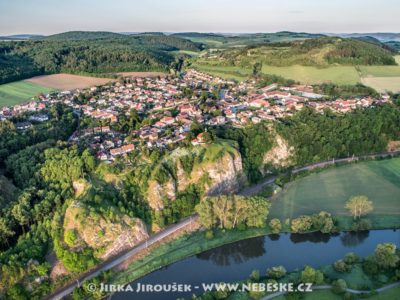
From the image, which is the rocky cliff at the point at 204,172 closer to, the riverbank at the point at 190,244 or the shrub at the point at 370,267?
the riverbank at the point at 190,244

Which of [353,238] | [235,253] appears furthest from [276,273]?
[353,238]

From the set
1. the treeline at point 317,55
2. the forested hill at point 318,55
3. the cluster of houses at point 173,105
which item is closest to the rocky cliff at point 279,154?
the cluster of houses at point 173,105

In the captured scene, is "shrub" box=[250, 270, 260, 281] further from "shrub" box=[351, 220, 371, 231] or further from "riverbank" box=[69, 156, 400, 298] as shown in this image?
"shrub" box=[351, 220, 371, 231]

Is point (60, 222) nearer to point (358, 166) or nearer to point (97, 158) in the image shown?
point (97, 158)

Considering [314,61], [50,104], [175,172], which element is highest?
[314,61]

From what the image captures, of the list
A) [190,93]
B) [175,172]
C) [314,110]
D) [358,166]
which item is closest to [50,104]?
[190,93]

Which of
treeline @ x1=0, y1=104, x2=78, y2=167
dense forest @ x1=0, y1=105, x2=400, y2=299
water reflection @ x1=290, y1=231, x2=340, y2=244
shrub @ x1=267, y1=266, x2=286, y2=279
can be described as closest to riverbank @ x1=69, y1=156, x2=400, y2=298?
water reflection @ x1=290, y1=231, x2=340, y2=244
